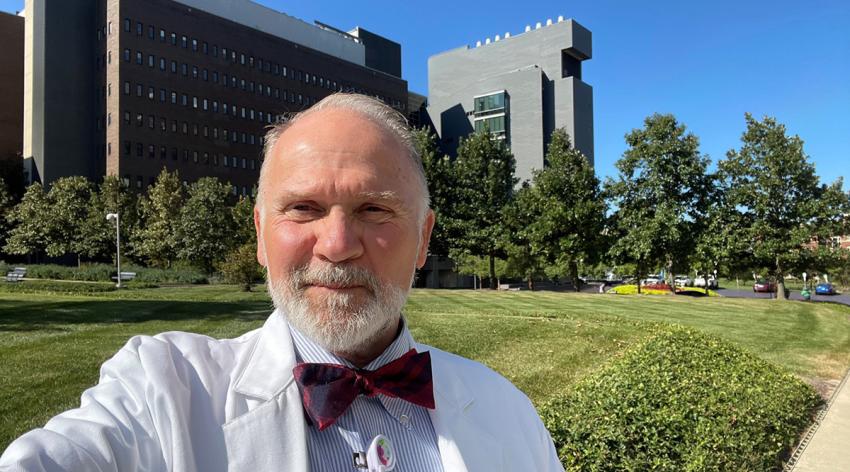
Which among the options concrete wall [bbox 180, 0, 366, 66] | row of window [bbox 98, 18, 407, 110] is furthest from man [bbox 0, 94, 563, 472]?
concrete wall [bbox 180, 0, 366, 66]

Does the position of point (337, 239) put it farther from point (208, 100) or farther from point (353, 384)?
point (208, 100)

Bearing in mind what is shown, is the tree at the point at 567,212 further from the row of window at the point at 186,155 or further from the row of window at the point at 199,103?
the row of window at the point at 186,155

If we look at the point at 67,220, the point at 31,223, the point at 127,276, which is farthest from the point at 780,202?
the point at 31,223

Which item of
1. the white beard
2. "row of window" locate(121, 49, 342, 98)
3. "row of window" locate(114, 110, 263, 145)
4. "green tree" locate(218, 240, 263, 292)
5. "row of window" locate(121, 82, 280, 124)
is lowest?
"green tree" locate(218, 240, 263, 292)

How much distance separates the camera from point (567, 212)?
26.3m

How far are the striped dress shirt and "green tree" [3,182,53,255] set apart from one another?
51232mm

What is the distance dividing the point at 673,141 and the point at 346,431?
1091 inches

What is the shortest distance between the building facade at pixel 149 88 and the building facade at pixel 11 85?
22.2ft

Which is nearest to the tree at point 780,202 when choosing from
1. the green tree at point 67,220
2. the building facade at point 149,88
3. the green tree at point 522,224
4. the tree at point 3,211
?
the green tree at point 522,224

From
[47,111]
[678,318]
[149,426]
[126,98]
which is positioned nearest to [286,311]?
[149,426]

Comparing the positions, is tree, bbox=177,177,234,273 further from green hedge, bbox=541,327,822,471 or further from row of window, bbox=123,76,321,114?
green hedge, bbox=541,327,822,471

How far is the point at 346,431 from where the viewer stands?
161cm

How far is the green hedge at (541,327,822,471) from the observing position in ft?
13.6

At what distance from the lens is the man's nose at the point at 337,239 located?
1656 mm
